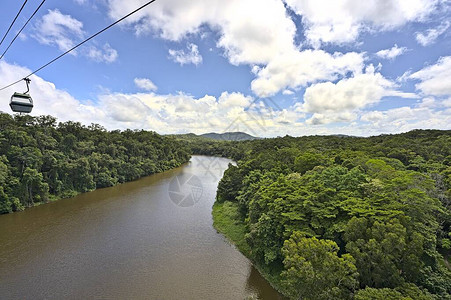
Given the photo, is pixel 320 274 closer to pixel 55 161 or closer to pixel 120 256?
pixel 120 256

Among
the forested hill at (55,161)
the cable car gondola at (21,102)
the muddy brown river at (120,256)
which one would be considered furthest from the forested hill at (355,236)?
the forested hill at (55,161)

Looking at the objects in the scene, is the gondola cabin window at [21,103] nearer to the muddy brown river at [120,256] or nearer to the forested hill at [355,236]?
the muddy brown river at [120,256]

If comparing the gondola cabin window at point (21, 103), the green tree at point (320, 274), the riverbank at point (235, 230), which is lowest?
the riverbank at point (235, 230)

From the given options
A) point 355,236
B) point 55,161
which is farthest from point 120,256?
point 55,161

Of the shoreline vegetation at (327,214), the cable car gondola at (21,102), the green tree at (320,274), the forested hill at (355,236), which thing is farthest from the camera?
the shoreline vegetation at (327,214)

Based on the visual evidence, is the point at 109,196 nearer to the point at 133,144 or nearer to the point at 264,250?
the point at 133,144

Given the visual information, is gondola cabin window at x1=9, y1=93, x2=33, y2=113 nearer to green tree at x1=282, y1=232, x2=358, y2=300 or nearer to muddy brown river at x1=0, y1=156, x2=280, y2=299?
muddy brown river at x1=0, y1=156, x2=280, y2=299
